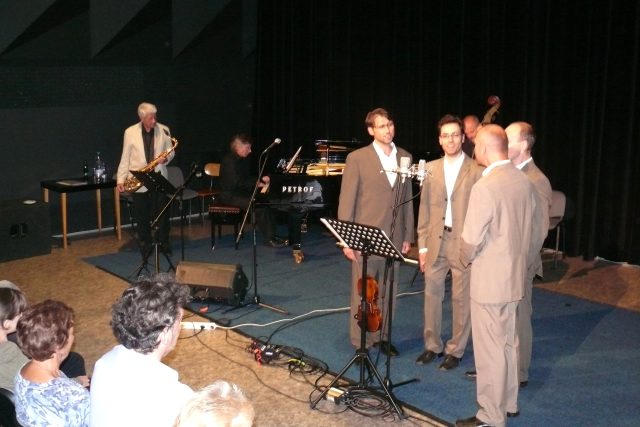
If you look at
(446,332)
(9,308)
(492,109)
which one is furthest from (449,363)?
(492,109)

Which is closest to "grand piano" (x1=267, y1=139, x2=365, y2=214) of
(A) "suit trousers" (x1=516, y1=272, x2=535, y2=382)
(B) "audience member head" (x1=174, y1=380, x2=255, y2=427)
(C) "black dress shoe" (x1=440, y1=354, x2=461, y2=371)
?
(C) "black dress shoe" (x1=440, y1=354, x2=461, y2=371)

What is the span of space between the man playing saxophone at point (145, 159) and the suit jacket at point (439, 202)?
364 cm

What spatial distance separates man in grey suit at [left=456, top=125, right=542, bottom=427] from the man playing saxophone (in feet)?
15.0

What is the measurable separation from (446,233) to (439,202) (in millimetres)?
213

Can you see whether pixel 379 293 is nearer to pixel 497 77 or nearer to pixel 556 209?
pixel 556 209

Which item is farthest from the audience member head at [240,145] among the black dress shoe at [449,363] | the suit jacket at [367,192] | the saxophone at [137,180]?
the black dress shoe at [449,363]

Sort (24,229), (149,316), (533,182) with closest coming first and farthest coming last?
1. (149,316)
2. (533,182)
3. (24,229)

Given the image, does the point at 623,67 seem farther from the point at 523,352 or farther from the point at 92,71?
the point at 92,71

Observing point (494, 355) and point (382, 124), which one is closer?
point (494, 355)

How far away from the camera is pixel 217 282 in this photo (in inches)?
255

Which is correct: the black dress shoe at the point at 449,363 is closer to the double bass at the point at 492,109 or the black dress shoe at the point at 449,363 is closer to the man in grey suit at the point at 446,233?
the man in grey suit at the point at 446,233

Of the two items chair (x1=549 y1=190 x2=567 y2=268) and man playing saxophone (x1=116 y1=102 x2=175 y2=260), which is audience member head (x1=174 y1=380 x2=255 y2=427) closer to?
chair (x1=549 y1=190 x2=567 y2=268)

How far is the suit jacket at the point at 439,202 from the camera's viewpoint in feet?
16.3

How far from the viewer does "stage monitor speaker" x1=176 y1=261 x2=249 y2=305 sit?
6453 millimetres
